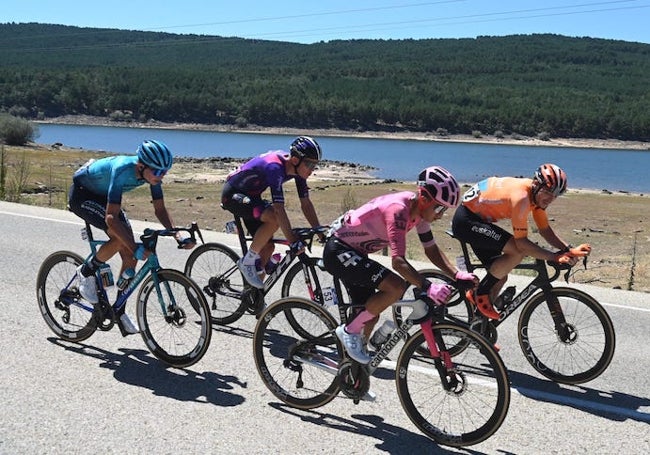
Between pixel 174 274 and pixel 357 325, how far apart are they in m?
1.62

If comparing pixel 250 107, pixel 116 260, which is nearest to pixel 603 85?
pixel 250 107

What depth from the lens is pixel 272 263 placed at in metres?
7.33

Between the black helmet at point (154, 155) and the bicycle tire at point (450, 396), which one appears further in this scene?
the black helmet at point (154, 155)

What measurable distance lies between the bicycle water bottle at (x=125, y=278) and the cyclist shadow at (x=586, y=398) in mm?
3351

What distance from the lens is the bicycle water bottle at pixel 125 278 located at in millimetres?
6305

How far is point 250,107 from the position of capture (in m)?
148

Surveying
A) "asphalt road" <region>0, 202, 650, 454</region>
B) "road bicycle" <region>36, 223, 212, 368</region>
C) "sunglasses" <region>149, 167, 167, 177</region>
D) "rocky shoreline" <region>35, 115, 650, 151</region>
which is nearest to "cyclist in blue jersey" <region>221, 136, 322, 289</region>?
"asphalt road" <region>0, 202, 650, 454</region>

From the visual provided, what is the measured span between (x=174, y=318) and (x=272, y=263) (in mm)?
1583

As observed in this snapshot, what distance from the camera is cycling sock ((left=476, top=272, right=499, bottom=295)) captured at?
6492 millimetres

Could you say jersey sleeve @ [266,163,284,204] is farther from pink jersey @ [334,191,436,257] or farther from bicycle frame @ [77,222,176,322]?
pink jersey @ [334,191,436,257]

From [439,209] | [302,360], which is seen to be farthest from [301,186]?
[439,209]

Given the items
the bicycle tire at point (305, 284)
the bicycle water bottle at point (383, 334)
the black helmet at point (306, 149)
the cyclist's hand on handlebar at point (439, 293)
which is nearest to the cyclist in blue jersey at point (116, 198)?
the black helmet at point (306, 149)

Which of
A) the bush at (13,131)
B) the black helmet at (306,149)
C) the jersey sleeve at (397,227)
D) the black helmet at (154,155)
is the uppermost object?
the black helmet at (306,149)

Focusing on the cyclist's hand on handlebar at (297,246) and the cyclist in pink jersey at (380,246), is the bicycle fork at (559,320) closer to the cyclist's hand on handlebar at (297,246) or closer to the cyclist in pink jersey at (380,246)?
the cyclist in pink jersey at (380,246)
